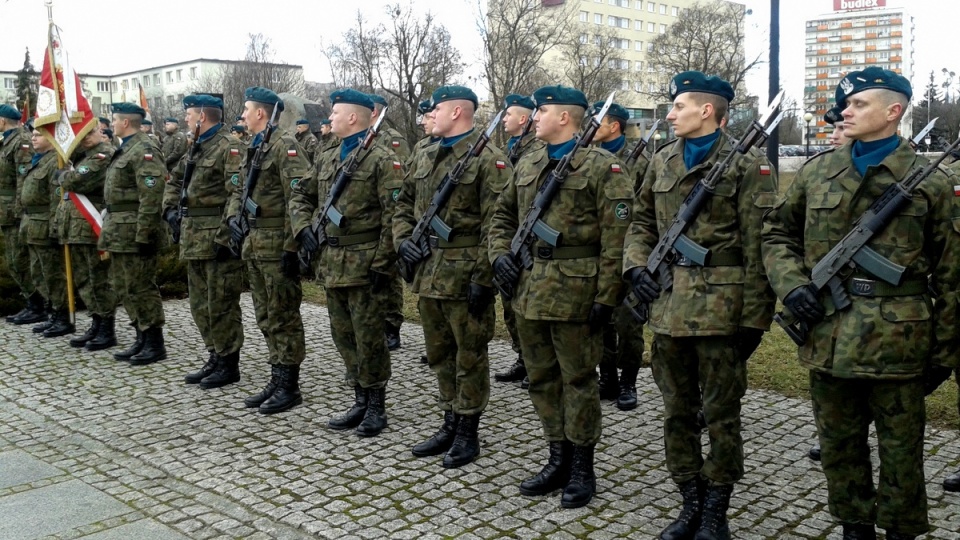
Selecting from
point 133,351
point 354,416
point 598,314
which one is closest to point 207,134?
point 133,351

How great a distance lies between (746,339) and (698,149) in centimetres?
98

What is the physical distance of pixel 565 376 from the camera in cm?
508

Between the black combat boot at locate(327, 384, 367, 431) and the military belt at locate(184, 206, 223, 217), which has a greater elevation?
the military belt at locate(184, 206, 223, 217)

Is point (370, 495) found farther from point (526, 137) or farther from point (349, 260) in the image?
point (526, 137)

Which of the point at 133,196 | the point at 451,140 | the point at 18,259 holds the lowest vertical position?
the point at 18,259

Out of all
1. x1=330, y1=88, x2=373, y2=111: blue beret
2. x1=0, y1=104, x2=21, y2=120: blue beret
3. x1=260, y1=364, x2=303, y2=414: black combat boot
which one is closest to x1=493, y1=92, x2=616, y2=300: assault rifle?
x1=330, y1=88, x2=373, y2=111: blue beret

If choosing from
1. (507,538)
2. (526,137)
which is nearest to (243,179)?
(526,137)

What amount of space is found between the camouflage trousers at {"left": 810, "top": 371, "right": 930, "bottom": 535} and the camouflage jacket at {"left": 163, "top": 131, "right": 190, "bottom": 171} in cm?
960

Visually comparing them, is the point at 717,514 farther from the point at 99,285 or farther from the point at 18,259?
the point at 18,259

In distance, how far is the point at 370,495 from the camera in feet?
17.1

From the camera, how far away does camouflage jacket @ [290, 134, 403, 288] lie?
623 centimetres

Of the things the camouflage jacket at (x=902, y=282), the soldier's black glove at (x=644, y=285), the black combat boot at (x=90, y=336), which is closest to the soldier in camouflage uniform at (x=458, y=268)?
the soldier's black glove at (x=644, y=285)

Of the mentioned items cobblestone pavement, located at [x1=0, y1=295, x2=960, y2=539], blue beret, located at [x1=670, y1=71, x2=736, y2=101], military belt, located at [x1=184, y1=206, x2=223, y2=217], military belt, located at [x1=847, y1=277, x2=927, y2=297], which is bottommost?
cobblestone pavement, located at [x1=0, y1=295, x2=960, y2=539]

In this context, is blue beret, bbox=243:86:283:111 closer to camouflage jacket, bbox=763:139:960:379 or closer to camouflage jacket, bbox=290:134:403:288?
camouflage jacket, bbox=290:134:403:288
